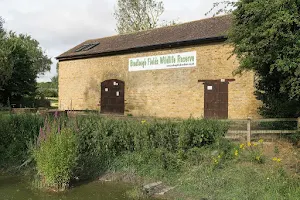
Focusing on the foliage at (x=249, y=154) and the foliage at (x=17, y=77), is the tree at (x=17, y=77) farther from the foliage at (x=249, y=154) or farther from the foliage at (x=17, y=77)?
the foliage at (x=249, y=154)

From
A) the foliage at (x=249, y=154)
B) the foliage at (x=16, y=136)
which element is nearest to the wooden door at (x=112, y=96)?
the foliage at (x=16, y=136)

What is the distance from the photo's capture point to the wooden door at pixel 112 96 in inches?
846

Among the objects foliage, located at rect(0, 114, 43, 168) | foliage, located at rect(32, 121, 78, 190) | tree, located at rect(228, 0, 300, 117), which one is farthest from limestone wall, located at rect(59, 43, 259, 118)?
foliage, located at rect(32, 121, 78, 190)

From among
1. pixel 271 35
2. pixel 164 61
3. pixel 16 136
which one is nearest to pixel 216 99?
pixel 164 61

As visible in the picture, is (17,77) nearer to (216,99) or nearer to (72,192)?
(216,99)

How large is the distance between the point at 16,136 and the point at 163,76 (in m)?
10.8

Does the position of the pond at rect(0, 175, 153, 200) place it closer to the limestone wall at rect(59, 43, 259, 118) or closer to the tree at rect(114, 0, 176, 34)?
the limestone wall at rect(59, 43, 259, 118)

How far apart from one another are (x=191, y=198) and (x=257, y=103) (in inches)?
405

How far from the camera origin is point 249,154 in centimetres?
779

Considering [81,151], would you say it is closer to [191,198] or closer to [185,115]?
[191,198]

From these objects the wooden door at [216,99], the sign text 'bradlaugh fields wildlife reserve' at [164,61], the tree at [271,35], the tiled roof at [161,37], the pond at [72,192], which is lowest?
the pond at [72,192]

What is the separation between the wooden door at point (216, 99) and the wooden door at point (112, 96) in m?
6.27

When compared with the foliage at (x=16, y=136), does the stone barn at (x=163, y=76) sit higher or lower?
higher

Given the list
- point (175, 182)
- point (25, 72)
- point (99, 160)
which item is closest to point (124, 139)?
point (99, 160)
